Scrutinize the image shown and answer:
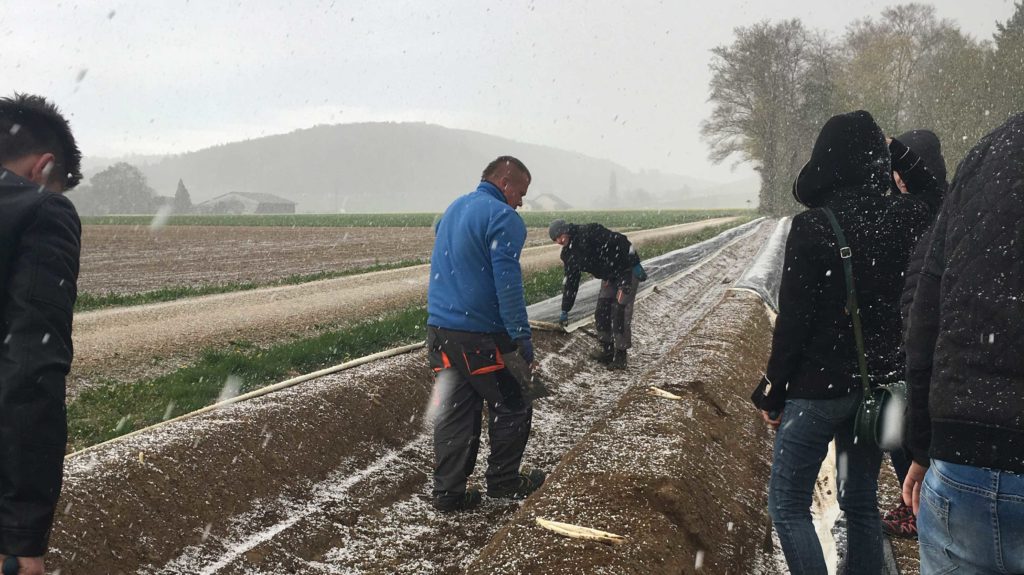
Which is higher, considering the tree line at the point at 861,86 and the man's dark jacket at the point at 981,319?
the tree line at the point at 861,86

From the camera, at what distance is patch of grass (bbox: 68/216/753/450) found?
19.1ft

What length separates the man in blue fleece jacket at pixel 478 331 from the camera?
14.5 feet

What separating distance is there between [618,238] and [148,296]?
9.64 m

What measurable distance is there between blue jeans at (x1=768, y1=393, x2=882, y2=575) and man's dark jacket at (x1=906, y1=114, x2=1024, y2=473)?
1046 mm

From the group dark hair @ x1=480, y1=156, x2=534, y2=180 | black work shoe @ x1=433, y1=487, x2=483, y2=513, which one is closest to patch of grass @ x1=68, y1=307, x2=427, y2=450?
→ black work shoe @ x1=433, y1=487, x2=483, y2=513

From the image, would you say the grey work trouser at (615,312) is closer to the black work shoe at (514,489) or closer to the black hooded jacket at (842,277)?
the black work shoe at (514,489)

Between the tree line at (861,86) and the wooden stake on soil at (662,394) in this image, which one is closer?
the wooden stake on soil at (662,394)

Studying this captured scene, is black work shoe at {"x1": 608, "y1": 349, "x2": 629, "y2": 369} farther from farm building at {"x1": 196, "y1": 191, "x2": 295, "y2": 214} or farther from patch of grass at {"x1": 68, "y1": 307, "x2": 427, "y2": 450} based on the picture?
farm building at {"x1": 196, "y1": 191, "x2": 295, "y2": 214}

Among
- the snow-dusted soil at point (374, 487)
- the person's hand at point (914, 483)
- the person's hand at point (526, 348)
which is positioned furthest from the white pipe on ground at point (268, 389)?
the person's hand at point (914, 483)

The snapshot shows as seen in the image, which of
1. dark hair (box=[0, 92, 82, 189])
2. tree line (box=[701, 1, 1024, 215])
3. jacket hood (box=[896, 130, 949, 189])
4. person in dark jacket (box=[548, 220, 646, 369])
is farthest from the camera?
tree line (box=[701, 1, 1024, 215])

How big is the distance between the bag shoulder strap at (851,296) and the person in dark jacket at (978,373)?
97 centimetres

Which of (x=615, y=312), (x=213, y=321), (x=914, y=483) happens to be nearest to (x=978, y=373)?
(x=914, y=483)

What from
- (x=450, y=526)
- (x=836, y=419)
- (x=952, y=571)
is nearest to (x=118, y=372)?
(x=450, y=526)

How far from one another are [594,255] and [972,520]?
6.50 metres
